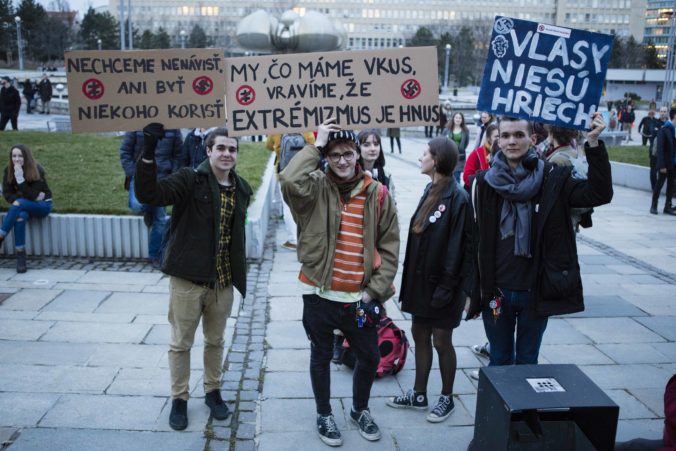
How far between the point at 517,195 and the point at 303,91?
150 cm

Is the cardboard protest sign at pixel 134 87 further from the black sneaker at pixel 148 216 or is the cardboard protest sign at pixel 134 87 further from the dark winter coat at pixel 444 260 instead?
the black sneaker at pixel 148 216

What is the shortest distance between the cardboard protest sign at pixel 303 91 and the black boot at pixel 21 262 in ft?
15.3

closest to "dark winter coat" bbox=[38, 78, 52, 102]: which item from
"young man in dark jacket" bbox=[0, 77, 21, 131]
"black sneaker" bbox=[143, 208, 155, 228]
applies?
"young man in dark jacket" bbox=[0, 77, 21, 131]

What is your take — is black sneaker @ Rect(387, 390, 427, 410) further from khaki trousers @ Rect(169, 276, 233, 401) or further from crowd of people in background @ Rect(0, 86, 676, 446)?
khaki trousers @ Rect(169, 276, 233, 401)

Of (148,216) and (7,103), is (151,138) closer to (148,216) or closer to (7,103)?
(148,216)

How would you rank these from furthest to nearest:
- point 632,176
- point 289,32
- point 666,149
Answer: point 289,32 → point 632,176 → point 666,149

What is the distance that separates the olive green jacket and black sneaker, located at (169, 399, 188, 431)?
1283mm

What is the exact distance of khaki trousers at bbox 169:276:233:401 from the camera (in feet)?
13.4

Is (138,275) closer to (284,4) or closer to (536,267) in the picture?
(536,267)

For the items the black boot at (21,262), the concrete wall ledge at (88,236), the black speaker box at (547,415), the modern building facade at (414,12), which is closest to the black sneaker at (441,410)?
the black speaker box at (547,415)

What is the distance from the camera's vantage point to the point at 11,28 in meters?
75.4

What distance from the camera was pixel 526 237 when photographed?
3.83 metres

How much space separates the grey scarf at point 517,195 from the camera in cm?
381

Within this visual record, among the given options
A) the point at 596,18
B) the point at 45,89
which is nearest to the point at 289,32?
the point at 45,89
